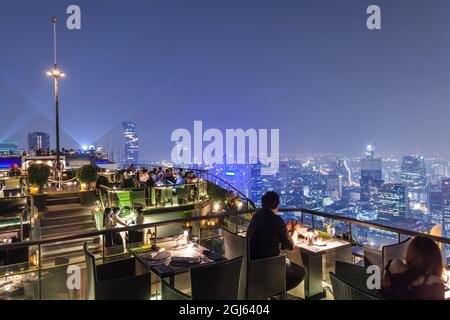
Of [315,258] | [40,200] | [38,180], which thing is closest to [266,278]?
[315,258]

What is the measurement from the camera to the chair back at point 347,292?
187 centimetres

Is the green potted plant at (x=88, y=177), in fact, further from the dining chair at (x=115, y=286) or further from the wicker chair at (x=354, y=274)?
the wicker chair at (x=354, y=274)

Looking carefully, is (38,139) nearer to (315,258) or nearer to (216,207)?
(216,207)

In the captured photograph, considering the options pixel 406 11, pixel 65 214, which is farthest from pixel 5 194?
pixel 406 11

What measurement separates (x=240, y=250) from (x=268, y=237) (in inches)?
13.2

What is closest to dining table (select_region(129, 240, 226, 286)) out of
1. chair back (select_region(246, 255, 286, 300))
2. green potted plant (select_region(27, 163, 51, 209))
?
chair back (select_region(246, 255, 286, 300))

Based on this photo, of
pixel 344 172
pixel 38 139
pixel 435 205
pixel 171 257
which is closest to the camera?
pixel 171 257

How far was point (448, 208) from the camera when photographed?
2030cm

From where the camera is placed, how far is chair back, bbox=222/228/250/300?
308 cm

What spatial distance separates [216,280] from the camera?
259 centimetres

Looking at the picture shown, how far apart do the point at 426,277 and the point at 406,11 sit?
1116cm

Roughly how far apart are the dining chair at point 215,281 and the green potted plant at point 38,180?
34.9 feet

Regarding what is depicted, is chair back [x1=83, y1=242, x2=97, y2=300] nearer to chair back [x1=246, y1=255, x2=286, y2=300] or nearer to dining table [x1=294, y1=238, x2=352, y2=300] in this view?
chair back [x1=246, y1=255, x2=286, y2=300]

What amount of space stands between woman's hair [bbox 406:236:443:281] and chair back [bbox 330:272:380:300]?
21.0 inches
